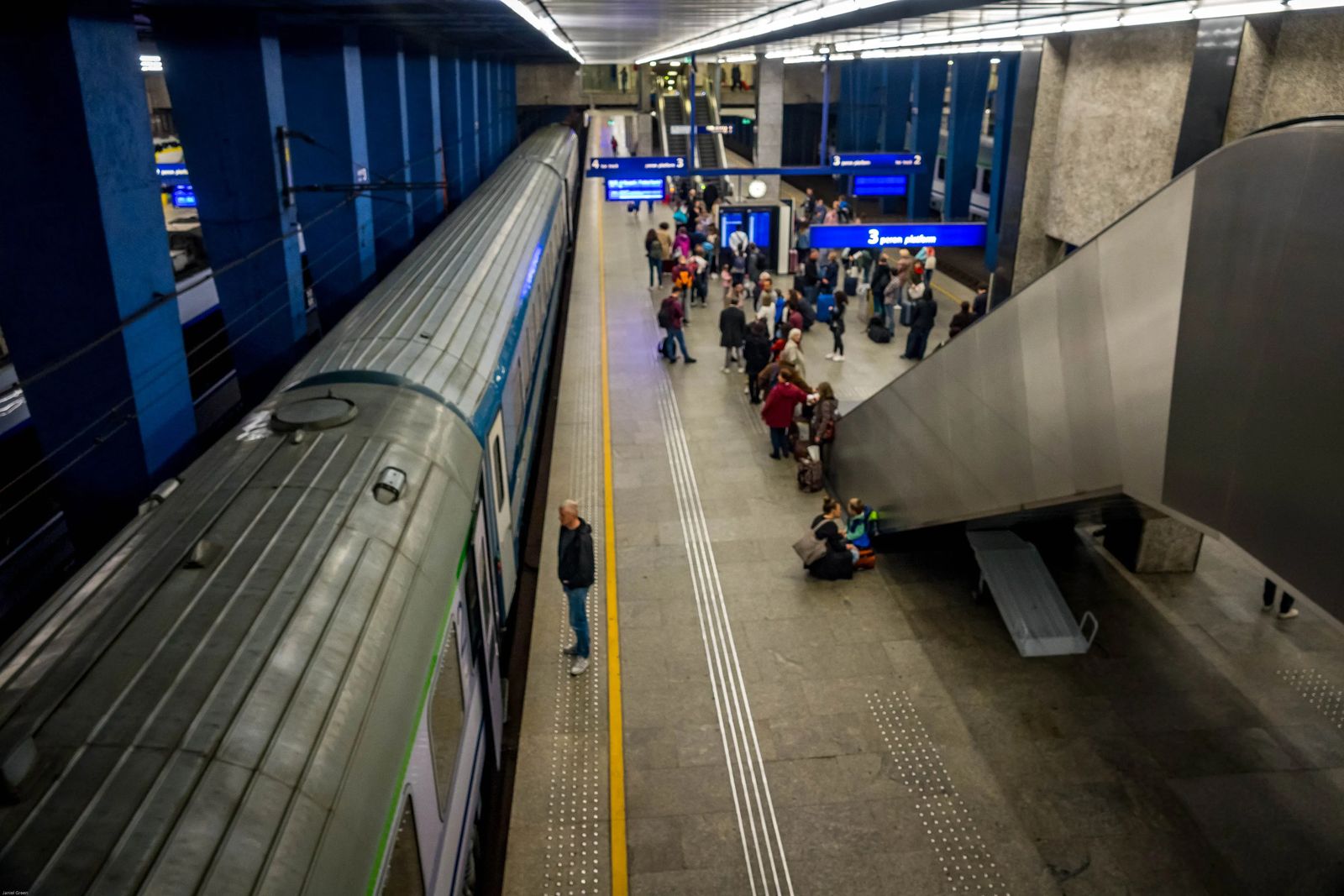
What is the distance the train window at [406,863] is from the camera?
9.68 feet

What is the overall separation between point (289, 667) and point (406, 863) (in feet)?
2.96

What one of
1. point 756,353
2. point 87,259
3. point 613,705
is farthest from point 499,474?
point 756,353

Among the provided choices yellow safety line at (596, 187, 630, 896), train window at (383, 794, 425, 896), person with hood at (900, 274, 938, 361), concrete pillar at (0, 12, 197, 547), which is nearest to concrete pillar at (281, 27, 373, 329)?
yellow safety line at (596, 187, 630, 896)

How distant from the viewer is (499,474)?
611 centimetres

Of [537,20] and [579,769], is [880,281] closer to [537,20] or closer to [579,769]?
[537,20]

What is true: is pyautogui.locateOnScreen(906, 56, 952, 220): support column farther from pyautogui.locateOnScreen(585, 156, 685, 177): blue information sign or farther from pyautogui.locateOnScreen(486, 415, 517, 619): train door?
pyautogui.locateOnScreen(486, 415, 517, 619): train door

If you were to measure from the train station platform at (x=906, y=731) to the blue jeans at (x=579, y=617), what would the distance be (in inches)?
7.8

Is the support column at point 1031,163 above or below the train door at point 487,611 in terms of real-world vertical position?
above

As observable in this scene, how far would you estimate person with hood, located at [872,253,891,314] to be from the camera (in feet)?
51.1

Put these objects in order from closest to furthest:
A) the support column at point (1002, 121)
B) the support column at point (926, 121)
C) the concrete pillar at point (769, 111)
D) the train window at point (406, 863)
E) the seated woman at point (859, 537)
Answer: the train window at point (406, 863) → the seated woman at point (859, 537) → the support column at point (1002, 121) → the concrete pillar at point (769, 111) → the support column at point (926, 121)

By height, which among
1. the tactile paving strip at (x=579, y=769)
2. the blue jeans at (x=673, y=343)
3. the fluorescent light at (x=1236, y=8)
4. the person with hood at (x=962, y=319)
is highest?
the fluorescent light at (x=1236, y=8)

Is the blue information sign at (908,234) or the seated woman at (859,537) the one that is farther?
the blue information sign at (908,234)

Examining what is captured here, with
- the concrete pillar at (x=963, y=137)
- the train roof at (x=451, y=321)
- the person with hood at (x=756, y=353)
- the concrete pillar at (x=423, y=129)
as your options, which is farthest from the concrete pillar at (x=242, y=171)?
A: the concrete pillar at (x=963, y=137)

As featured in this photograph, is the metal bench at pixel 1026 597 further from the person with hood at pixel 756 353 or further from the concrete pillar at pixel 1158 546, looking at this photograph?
the person with hood at pixel 756 353
